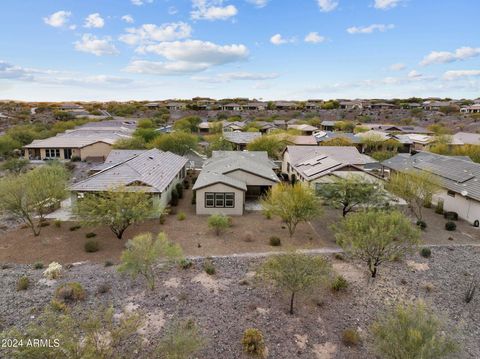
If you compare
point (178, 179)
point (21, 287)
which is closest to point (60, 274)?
point (21, 287)

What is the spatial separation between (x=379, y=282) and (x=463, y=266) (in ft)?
22.3

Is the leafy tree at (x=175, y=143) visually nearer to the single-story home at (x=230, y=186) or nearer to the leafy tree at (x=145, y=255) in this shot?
the single-story home at (x=230, y=186)

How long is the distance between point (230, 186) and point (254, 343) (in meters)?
17.4

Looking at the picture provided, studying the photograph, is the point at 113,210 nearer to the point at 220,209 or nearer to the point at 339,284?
the point at 220,209

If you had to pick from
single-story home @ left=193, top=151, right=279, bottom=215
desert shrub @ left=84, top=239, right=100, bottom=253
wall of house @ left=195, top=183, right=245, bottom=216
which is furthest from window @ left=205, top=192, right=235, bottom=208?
desert shrub @ left=84, top=239, right=100, bottom=253

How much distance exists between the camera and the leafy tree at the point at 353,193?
86.1 ft

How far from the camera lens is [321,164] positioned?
37.8 metres

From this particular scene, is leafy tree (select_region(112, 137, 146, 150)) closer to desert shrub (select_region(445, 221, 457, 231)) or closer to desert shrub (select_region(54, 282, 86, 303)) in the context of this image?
desert shrub (select_region(54, 282, 86, 303))

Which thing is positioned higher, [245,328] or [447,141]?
[447,141]

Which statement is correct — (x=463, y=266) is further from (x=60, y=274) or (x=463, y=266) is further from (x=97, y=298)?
(x=60, y=274)

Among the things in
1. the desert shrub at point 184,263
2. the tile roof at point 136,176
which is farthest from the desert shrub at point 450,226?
the tile roof at point 136,176

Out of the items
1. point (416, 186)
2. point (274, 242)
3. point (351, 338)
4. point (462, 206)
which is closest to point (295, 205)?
point (274, 242)

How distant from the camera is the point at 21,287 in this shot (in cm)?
1773

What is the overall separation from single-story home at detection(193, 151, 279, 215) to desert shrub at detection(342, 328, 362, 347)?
55.5ft
